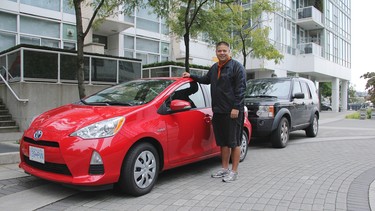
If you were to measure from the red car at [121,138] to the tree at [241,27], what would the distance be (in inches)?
286

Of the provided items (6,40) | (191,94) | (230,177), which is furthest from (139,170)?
(6,40)

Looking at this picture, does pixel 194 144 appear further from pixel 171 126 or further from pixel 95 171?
pixel 95 171

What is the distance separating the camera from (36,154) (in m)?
4.58

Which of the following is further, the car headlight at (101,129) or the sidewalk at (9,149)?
the sidewalk at (9,149)

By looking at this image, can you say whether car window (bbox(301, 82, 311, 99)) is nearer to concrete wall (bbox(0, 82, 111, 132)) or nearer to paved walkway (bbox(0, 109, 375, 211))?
paved walkway (bbox(0, 109, 375, 211))

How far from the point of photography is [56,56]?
11.2m

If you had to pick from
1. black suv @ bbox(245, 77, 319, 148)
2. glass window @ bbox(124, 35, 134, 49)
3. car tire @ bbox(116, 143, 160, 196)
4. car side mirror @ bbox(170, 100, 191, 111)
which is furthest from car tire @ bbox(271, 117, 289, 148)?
glass window @ bbox(124, 35, 134, 49)

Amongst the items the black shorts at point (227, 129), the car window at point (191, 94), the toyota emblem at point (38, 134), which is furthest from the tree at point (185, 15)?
the toyota emblem at point (38, 134)

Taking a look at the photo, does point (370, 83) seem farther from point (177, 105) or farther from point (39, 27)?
point (177, 105)

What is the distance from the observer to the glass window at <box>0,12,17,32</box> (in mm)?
14305

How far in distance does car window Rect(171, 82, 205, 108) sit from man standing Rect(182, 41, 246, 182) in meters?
0.43

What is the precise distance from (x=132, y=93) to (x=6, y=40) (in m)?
11.2

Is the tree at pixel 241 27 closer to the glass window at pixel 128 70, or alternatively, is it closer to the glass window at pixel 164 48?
the glass window at pixel 128 70

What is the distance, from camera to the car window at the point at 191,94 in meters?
5.70
